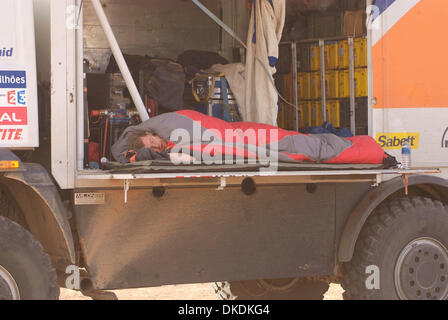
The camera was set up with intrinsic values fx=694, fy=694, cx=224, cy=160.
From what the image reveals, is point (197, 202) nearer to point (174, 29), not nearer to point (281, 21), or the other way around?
point (281, 21)

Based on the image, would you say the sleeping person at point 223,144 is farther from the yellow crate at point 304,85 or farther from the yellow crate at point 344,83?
the yellow crate at point 304,85

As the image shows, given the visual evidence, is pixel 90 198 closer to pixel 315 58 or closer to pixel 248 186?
pixel 248 186

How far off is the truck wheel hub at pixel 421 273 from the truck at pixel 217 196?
1cm

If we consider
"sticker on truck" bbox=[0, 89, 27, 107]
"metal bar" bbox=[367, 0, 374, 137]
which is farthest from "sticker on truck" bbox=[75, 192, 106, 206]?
"metal bar" bbox=[367, 0, 374, 137]

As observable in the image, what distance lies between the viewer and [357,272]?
5145 millimetres

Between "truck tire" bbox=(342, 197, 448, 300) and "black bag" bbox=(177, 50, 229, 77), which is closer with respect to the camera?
"truck tire" bbox=(342, 197, 448, 300)

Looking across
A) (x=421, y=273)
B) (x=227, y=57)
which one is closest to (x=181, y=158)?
(x=421, y=273)

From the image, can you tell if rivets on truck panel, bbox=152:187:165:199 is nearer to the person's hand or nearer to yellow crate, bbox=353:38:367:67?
the person's hand

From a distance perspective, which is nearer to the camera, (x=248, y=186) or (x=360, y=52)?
(x=248, y=186)

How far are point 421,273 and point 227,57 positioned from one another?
9.48 ft

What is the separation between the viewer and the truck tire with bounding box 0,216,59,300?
4137 millimetres

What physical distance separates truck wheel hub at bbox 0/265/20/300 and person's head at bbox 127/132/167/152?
3.67 ft

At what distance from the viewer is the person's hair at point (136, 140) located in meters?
4.58

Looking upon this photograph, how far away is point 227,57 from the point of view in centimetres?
687
